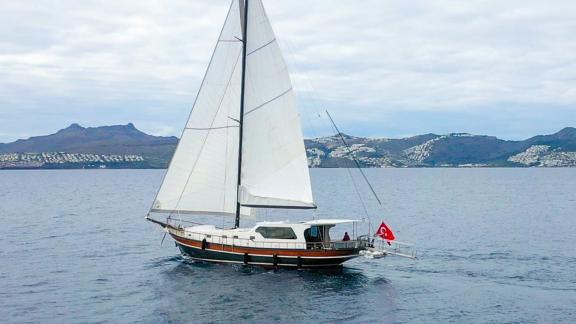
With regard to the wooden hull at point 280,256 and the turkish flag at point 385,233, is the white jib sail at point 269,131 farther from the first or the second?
the turkish flag at point 385,233

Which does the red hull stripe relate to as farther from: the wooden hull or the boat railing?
the boat railing

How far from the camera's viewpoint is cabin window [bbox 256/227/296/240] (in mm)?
50844

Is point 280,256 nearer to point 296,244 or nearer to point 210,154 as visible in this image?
point 296,244

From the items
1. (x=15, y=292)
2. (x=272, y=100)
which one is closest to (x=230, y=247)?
(x=272, y=100)

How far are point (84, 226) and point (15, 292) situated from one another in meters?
42.6

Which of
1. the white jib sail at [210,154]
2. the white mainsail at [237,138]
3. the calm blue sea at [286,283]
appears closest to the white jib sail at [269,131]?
the white mainsail at [237,138]

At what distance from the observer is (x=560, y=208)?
116 meters

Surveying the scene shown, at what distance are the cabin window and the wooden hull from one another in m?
1.09

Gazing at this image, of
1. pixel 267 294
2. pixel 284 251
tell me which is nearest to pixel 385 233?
pixel 284 251

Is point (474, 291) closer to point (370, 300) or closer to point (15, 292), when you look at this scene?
point (370, 300)

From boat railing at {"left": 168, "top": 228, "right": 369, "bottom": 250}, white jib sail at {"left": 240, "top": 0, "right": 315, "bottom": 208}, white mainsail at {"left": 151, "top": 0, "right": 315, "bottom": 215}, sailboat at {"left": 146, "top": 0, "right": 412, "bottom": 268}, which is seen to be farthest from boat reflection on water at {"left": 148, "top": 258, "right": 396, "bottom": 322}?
white jib sail at {"left": 240, "top": 0, "right": 315, "bottom": 208}

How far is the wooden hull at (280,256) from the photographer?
1981 inches

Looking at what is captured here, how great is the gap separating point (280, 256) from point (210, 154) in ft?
34.5

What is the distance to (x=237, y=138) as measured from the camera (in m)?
52.7
